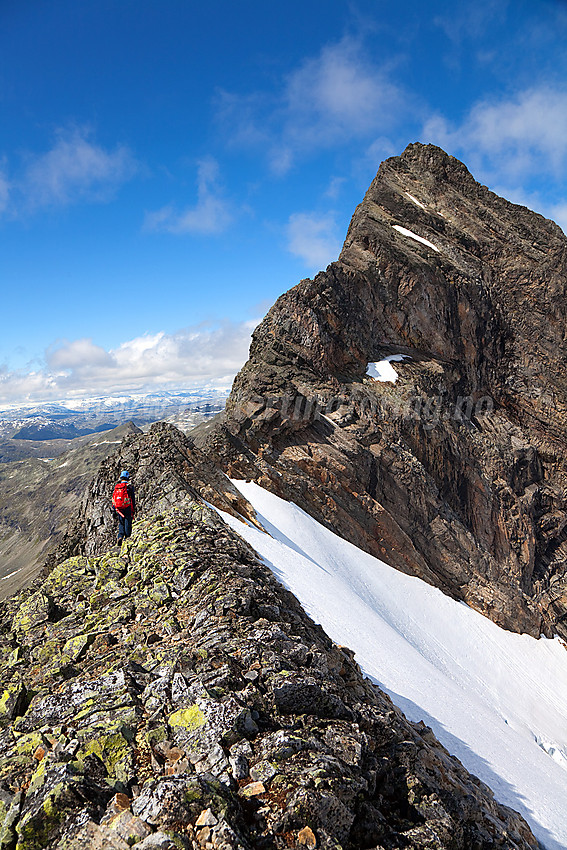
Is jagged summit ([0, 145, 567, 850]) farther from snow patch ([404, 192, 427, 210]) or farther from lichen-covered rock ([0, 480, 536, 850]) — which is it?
snow patch ([404, 192, 427, 210])

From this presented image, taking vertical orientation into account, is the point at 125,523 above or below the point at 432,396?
below

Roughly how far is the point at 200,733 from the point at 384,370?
3841 cm

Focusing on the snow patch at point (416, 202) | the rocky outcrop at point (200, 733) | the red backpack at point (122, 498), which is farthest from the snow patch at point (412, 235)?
the rocky outcrop at point (200, 733)

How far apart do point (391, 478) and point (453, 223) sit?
119 feet

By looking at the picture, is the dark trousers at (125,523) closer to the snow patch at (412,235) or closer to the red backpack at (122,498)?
the red backpack at (122,498)

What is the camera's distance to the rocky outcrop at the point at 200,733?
17.3 feet

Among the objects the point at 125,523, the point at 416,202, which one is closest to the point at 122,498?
the point at 125,523

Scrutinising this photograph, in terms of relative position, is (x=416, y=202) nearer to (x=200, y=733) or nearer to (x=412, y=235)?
(x=412, y=235)

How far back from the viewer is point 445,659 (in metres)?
24.3

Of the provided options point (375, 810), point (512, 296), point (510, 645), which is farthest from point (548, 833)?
point (512, 296)

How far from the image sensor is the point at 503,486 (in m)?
43.9

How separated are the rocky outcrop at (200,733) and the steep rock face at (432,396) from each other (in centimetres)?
1829

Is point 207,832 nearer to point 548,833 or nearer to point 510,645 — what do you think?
point 548,833

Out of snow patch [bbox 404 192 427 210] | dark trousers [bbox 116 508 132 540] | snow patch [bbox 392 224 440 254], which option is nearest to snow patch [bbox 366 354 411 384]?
snow patch [bbox 392 224 440 254]
